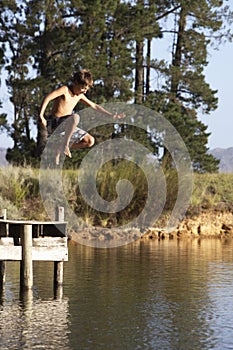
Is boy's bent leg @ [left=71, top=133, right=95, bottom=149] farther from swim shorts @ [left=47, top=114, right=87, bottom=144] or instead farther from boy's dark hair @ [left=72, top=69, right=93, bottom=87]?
boy's dark hair @ [left=72, top=69, right=93, bottom=87]

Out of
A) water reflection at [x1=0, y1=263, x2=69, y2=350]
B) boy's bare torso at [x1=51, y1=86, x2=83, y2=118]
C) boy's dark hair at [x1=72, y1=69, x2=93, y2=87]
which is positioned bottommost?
water reflection at [x1=0, y1=263, x2=69, y2=350]

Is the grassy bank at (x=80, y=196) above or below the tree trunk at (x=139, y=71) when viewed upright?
below

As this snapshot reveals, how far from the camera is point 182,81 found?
29.7 meters

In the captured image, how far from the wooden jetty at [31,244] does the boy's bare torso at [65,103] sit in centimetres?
154

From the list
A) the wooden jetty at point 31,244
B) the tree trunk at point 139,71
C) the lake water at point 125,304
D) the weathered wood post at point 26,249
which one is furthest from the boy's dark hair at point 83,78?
the tree trunk at point 139,71

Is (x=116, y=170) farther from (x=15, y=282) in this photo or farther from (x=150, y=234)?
(x=15, y=282)

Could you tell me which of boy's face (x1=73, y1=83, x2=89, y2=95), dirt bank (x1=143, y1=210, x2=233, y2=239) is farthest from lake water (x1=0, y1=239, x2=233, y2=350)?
dirt bank (x1=143, y1=210, x2=233, y2=239)

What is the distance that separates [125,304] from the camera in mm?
11148

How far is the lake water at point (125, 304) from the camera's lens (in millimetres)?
8930

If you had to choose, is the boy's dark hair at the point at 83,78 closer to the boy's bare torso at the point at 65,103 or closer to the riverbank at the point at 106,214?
the boy's bare torso at the point at 65,103

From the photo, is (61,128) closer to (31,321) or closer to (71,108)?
(71,108)

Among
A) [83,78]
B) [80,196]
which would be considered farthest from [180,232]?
[83,78]

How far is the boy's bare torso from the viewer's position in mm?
11336

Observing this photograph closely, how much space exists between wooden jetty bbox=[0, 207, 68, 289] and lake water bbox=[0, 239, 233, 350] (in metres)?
0.34
